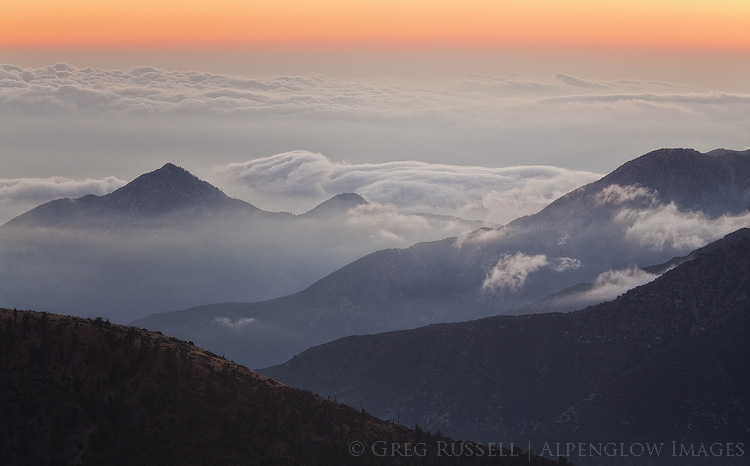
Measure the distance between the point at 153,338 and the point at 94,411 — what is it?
22.8 meters

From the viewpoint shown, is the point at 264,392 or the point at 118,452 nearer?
Result: the point at 118,452

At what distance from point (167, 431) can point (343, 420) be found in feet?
93.0

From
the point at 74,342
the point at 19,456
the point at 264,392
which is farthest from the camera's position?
the point at 264,392

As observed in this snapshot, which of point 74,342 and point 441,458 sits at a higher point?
point 74,342

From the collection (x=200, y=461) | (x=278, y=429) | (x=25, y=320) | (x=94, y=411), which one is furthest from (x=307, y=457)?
(x=25, y=320)

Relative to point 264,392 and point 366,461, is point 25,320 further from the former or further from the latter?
point 366,461

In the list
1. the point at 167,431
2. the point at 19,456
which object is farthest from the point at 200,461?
the point at 19,456

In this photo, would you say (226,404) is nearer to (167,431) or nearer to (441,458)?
(167,431)

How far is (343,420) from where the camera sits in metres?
175

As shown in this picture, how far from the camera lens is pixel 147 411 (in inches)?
6186

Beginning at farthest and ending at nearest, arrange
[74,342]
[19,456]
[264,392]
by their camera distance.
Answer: [264,392]
[74,342]
[19,456]

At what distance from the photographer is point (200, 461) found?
15162 cm

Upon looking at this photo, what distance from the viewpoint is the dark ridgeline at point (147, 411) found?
490 feet

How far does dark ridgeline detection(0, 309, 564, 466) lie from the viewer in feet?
490
